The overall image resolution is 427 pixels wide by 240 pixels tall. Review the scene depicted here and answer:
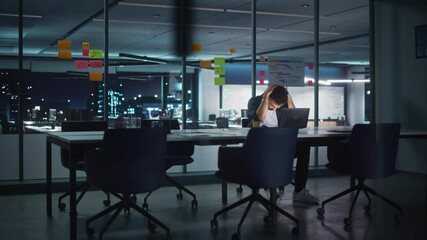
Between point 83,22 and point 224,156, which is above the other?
point 83,22

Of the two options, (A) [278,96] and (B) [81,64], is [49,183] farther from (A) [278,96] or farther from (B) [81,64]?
(B) [81,64]

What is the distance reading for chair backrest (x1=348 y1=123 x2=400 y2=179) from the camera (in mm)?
4639

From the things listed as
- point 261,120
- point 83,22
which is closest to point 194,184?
point 261,120

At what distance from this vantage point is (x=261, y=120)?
212 inches

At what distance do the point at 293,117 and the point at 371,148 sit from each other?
776mm

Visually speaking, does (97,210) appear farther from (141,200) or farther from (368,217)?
(368,217)

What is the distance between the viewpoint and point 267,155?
4098 millimetres

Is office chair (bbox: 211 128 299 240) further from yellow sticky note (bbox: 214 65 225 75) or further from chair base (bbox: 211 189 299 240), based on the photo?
yellow sticky note (bbox: 214 65 225 75)

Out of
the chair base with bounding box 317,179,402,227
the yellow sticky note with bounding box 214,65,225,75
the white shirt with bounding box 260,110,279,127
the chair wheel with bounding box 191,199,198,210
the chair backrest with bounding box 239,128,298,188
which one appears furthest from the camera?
the yellow sticky note with bounding box 214,65,225,75

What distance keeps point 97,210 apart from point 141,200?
2.08ft

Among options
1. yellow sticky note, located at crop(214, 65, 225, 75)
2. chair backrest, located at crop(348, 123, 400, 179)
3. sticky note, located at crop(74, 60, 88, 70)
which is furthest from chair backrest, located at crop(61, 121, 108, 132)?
yellow sticky note, located at crop(214, 65, 225, 75)

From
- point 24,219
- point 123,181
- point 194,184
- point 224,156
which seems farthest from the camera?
point 194,184

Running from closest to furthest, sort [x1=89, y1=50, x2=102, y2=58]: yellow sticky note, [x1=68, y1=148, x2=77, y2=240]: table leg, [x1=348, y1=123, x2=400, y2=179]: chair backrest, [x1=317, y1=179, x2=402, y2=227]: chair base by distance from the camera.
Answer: [x1=68, y1=148, x2=77, y2=240]: table leg → [x1=317, y1=179, x2=402, y2=227]: chair base → [x1=348, y1=123, x2=400, y2=179]: chair backrest → [x1=89, y1=50, x2=102, y2=58]: yellow sticky note

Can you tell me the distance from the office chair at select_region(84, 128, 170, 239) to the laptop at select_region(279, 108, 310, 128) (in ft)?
4.44
